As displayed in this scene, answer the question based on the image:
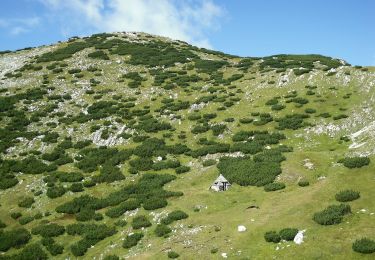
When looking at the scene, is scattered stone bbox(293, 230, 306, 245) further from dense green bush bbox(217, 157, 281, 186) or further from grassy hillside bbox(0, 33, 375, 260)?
dense green bush bbox(217, 157, 281, 186)

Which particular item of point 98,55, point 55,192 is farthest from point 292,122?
point 98,55

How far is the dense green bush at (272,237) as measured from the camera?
23281 millimetres

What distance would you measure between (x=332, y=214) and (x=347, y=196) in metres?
2.48

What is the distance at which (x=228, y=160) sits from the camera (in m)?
36.8

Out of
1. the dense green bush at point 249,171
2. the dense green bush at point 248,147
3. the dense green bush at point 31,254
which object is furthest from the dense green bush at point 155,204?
the dense green bush at point 248,147

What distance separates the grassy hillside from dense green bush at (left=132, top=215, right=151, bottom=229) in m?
0.21

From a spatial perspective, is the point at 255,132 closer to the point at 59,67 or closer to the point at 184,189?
the point at 184,189

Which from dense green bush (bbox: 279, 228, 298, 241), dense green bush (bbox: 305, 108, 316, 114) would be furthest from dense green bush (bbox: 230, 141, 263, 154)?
dense green bush (bbox: 279, 228, 298, 241)

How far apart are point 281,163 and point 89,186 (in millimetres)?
16879

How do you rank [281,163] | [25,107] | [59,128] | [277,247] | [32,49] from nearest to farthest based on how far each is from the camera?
[277,247], [281,163], [59,128], [25,107], [32,49]

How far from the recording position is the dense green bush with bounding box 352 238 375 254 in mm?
20320

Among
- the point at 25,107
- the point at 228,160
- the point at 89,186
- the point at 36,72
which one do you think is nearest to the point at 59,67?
the point at 36,72

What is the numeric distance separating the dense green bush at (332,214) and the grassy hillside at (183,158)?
0.25 feet

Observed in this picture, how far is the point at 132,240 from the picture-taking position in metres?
27.1
